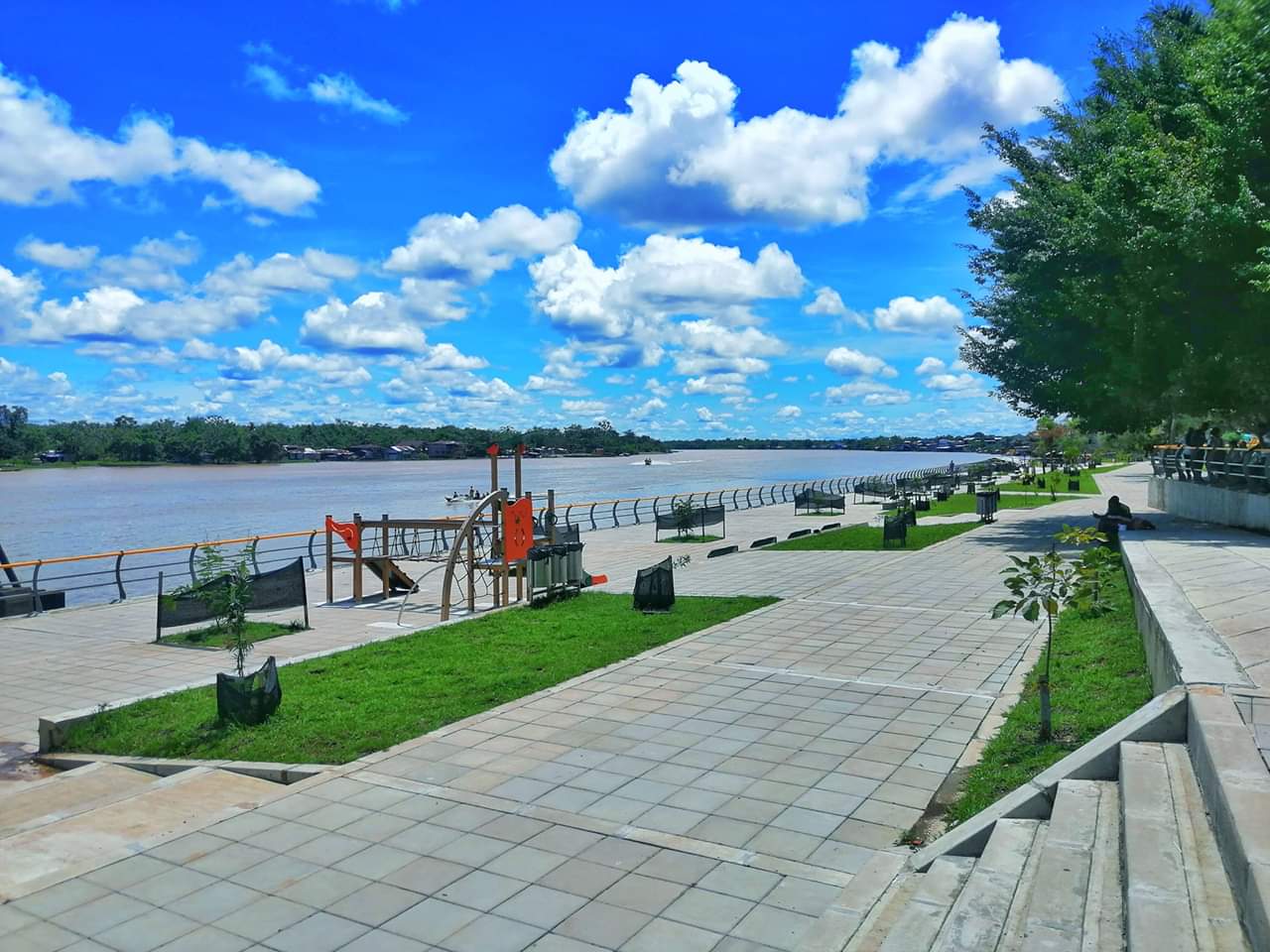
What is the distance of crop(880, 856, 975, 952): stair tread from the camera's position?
146 inches

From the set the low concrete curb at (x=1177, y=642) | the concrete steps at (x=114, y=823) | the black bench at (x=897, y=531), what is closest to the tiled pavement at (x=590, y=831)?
the concrete steps at (x=114, y=823)

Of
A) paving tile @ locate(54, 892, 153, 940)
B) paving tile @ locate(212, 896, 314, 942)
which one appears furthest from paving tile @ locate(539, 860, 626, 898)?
paving tile @ locate(54, 892, 153, 940)

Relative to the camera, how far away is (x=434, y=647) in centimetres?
1066

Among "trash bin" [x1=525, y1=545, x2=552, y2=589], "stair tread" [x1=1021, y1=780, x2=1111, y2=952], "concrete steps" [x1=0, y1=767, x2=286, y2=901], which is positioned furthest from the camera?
"trash bin" [x1=525, y1=545, x2=552, y2=589]

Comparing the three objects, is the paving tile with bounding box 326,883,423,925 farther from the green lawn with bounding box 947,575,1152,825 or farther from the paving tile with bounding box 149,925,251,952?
the green lawn with bounding box 947,575,1152,825

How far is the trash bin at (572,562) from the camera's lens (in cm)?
1423

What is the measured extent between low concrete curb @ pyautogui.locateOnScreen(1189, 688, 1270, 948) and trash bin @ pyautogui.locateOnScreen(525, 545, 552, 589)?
966 cm

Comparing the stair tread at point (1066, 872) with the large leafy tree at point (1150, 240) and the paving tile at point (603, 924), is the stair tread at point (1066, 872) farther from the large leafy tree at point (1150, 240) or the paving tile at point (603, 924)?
the large leafy tree at point (1150, 240)

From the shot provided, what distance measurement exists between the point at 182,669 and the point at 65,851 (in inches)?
219

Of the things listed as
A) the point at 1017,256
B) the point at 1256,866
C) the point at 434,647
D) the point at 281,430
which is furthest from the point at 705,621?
the point at 281,430

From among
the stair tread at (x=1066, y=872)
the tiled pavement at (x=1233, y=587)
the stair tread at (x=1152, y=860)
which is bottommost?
the stair tread at (x=1066, y=872)

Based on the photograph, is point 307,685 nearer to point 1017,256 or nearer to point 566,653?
point 566,653

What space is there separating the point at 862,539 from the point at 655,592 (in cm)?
1050

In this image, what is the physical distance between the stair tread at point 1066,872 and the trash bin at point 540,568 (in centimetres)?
958
